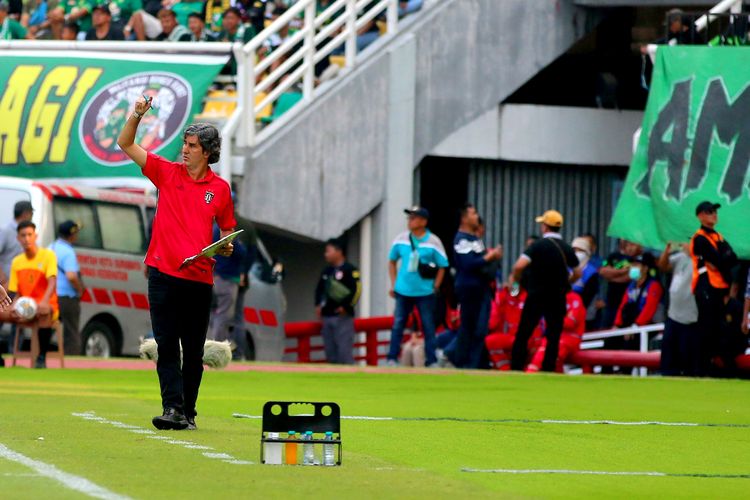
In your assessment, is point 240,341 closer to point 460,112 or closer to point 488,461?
point 460,112

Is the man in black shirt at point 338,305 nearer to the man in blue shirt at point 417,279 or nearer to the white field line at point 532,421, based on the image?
the man in blue shirt at point 417,279

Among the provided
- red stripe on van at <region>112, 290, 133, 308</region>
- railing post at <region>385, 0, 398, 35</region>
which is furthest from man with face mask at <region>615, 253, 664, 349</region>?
red stripe on van at <region>112, 290, 133, 308</region>

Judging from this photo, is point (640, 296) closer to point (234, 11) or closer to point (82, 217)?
point (82, 217)

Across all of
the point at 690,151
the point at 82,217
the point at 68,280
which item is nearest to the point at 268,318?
the point at 82,217

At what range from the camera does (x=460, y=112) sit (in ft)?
90.9

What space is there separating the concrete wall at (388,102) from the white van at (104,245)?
2.06 meters

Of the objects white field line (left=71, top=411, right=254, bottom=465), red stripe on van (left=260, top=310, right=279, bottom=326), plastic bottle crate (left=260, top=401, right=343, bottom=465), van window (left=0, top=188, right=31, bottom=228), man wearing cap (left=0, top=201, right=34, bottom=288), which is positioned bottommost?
white field line (left=71, top=411, right=254, bottom=465)

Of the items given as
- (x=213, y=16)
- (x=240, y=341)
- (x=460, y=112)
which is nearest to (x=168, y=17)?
(x=213, y=16)

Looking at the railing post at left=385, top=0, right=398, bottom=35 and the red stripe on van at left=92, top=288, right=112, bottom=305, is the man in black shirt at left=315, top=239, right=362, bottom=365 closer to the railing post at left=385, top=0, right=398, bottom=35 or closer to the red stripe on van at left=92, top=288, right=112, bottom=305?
the red stripe on van at left=92, top=288, right=112, bottom=305

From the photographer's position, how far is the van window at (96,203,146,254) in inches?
931

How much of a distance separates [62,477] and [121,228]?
1494cm

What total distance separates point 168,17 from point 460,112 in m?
4.45

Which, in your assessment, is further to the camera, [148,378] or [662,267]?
[662,267]

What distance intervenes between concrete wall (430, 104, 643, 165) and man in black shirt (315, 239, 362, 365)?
3.67m
